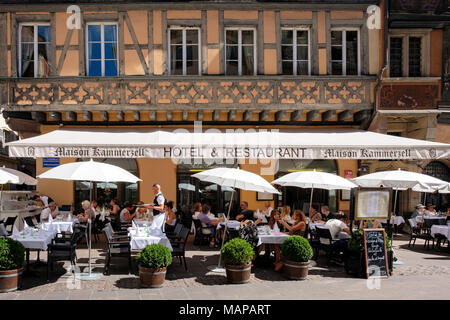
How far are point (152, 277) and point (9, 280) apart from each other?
7.83ft

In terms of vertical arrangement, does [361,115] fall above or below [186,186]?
above

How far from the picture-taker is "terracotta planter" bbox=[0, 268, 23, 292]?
241 inches

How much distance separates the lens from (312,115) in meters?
12.4

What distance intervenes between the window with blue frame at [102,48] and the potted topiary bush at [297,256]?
8408mm

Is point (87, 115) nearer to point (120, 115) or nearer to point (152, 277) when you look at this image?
point (120, 115)

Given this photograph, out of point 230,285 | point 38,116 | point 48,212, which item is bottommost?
point 230,285

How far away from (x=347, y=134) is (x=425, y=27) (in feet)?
16.8

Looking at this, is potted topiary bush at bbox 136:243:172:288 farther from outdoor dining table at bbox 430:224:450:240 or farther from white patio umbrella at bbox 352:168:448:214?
outdoor dining table at bbox 430:224:450:240

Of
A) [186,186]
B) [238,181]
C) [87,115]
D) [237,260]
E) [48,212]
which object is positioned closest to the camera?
[237,260]

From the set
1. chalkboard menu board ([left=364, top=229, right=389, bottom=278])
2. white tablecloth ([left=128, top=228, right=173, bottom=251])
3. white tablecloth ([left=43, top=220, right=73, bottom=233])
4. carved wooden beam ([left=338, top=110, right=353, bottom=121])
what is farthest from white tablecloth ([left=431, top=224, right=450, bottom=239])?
white tablecloth ([left=43, top=220, right=73, bottom=233])

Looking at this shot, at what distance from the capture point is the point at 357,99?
12.1m

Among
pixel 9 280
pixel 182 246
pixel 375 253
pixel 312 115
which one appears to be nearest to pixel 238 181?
pixel 182 246

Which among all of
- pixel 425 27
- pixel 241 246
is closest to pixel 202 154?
pixel 241 246
